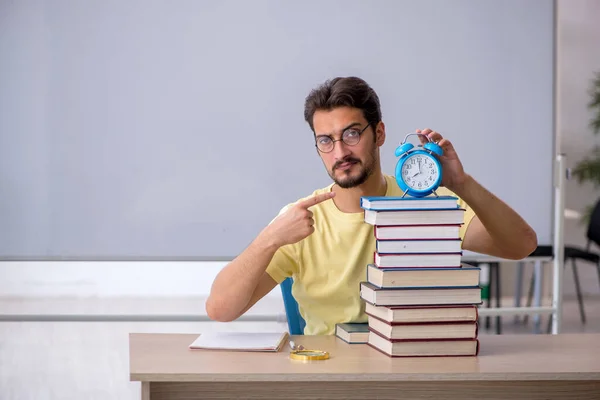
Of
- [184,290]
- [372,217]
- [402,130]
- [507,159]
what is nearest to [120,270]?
[184,290]

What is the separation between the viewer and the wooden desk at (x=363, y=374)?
6.09 feet

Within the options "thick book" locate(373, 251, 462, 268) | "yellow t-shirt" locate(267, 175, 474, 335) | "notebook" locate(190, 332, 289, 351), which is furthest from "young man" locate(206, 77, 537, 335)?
"thick book" locate(373, 251, 462, 268)

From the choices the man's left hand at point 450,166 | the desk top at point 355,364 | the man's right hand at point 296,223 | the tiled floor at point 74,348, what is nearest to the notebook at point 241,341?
the desk top at point 355,364

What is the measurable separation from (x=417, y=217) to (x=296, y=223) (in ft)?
1.05

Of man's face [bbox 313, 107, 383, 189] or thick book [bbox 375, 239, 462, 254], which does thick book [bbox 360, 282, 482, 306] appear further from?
man's face [bbox 313, 107, 383, 189]

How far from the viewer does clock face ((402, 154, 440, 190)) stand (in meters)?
2.07

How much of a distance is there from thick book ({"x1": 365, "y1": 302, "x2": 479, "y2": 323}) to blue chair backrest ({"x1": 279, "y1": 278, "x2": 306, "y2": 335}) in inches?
24.6

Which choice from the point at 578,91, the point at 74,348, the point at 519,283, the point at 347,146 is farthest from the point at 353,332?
the point at 578,91

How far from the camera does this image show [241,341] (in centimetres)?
213

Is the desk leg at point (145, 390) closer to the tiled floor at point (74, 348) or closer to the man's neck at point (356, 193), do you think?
the man's neck at point (356, 193)

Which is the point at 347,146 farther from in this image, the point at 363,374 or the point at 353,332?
the point at 363,374

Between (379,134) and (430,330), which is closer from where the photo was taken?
(430,330)

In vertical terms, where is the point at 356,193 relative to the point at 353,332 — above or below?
above

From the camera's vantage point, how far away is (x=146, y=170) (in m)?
3.95
